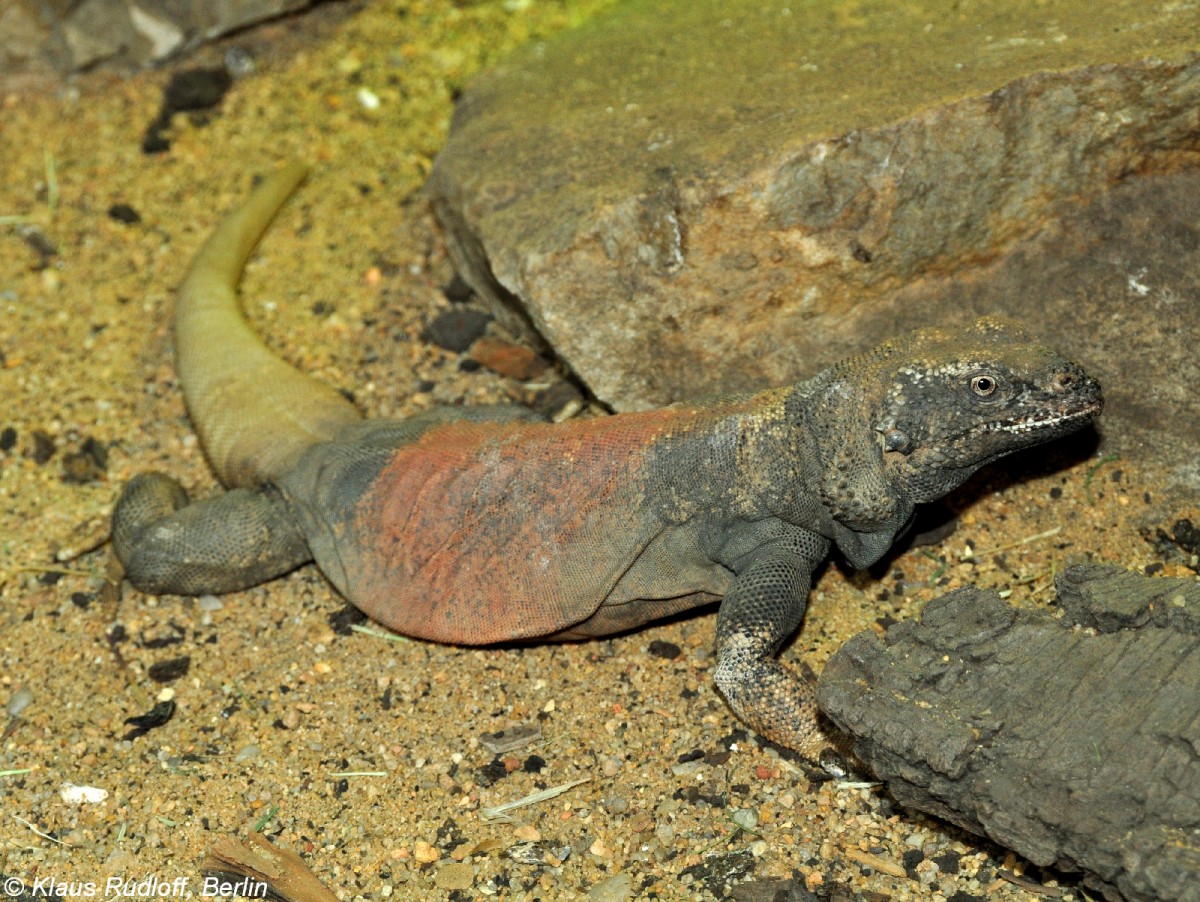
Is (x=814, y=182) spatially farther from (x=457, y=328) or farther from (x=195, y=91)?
(x=195, y=91)

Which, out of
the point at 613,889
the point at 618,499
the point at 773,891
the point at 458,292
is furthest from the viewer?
the point at 458,292

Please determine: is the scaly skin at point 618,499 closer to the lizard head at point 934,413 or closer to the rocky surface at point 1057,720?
the lizard head at point 934,413

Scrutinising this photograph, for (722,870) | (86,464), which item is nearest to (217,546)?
(86,464)

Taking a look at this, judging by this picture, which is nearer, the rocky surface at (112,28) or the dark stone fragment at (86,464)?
the dark stone fragment at (86,464)

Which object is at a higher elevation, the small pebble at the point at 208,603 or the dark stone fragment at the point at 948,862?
the small pebble at the point at 208,603

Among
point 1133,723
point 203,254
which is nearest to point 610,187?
point 203,254

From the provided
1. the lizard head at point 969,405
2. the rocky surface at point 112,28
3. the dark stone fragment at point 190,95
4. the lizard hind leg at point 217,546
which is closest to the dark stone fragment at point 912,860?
the lizard head at point 969,405
